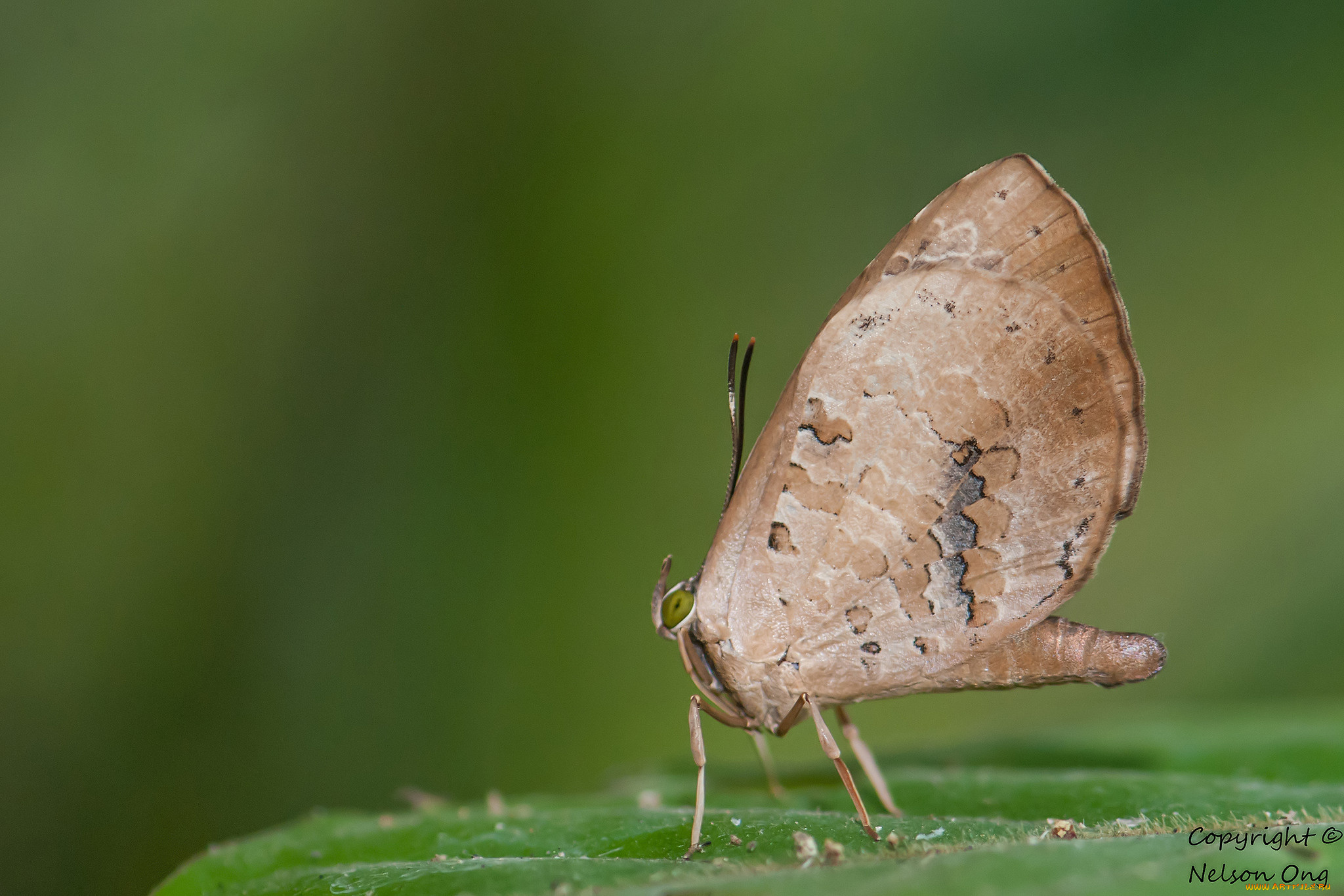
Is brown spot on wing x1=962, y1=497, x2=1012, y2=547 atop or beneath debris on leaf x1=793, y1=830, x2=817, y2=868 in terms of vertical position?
atop

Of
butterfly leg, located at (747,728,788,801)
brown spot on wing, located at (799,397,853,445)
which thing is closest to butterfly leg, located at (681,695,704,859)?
butterfly leg, located at (747,728,788,801)

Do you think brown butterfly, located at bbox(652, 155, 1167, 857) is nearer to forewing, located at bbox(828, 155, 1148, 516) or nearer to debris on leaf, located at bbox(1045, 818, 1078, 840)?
forewing, located at bbox(828, 155, 1148, 516)

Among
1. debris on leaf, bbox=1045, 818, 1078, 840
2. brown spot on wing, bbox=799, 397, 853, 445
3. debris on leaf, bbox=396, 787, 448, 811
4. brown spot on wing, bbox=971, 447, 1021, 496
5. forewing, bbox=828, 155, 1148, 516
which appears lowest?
debris on leaf, bbox=396, 787, 448, 811

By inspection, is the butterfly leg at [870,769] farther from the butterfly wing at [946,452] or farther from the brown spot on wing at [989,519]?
the brown spot on wing at [989,519]

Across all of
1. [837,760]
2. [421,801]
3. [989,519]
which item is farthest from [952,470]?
[421,801]

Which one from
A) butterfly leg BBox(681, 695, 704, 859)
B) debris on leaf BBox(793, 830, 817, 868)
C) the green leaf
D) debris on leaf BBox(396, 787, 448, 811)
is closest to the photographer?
the green leaf

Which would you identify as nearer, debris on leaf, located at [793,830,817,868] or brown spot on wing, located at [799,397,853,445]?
debris on leaf, located at [793,830,817,868]
